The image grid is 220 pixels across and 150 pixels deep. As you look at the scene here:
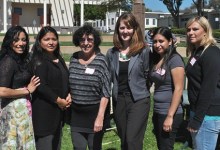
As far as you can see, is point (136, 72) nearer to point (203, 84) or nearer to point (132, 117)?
point (132, 117)

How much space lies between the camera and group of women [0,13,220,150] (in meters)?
3.91

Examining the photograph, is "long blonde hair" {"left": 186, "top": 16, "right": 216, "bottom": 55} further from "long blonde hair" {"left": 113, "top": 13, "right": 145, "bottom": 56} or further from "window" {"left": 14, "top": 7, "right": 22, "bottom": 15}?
"window" {"left": 14, "top": 7, "right": 22, "bottom": 15}

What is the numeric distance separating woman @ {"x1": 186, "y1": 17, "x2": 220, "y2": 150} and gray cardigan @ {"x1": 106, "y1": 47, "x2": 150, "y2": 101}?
0.59 metres

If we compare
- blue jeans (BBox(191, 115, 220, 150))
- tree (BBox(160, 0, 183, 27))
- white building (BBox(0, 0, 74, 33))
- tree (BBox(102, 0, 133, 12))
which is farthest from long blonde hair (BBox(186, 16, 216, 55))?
tree (BBox(160, 0, 183, 27))

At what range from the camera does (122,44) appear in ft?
14.0

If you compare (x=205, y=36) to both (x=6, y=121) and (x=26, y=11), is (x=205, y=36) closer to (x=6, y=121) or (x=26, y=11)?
(x=6, y=121)

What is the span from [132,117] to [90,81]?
2.02 feet

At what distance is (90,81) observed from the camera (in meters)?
4.14

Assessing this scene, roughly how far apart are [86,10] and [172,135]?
56470mm

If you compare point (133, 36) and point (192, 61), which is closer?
point (192, 61)

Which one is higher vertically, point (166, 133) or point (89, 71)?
point (89, 71)

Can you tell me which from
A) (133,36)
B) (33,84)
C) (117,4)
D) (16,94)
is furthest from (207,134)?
(117,4)

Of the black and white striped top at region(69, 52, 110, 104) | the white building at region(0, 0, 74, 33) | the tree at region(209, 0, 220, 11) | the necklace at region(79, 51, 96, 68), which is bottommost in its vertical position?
the black and white striped top at region(69, 52, 110, 104)

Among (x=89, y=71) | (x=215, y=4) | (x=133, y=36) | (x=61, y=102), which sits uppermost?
(x=215, y=4)
